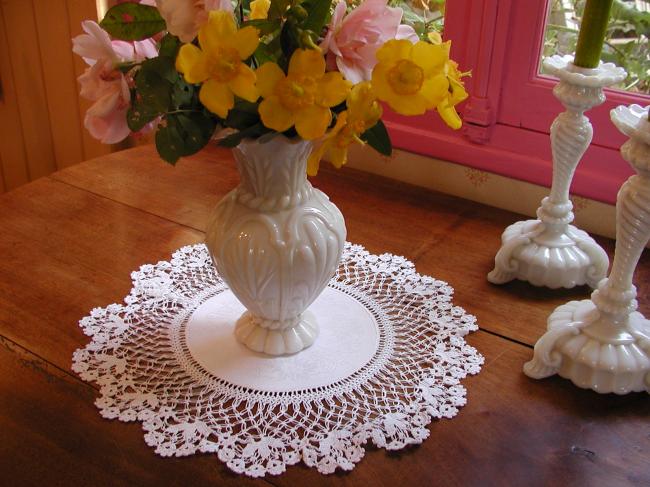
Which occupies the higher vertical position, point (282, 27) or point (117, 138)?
point (282, 27)

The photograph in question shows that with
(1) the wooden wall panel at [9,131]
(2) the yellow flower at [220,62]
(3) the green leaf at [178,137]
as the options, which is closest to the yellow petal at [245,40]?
(2) the yellow flower at [220,62]

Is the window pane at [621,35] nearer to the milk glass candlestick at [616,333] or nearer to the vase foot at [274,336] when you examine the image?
the milk glass candlestick at [616,333]

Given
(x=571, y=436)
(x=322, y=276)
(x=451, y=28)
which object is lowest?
(x=571, y=436)

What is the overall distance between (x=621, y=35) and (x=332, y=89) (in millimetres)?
829

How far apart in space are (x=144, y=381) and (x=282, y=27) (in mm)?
461

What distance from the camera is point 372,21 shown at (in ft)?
2.47

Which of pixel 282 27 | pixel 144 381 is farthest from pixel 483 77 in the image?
pixel 144 381

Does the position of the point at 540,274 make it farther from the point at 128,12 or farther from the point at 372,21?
the point at 128,12

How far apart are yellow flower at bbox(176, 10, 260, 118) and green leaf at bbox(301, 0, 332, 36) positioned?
0.26 feet

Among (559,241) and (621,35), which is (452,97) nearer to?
(559,241)

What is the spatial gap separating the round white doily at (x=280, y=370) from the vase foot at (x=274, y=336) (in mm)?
10

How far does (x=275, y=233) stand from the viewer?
2.89ft

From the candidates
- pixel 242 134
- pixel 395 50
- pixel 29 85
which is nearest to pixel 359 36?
pixel 395 50

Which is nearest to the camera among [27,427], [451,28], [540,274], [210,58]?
[210,58]
